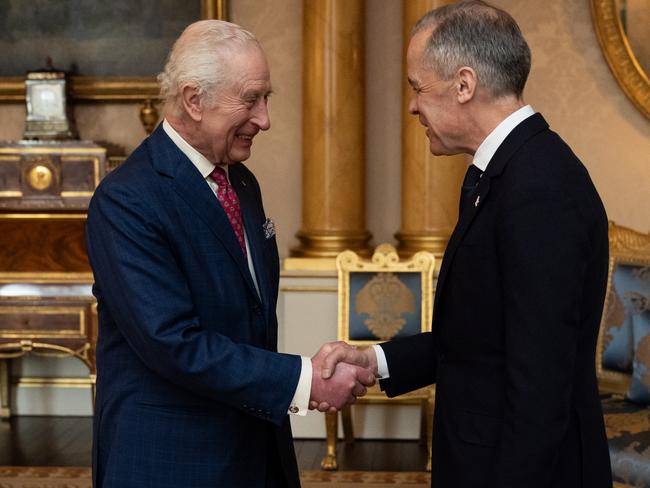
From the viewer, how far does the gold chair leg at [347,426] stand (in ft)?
18.6

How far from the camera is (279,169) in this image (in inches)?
238

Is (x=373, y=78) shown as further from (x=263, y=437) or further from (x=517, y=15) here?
(x=263, y=437)

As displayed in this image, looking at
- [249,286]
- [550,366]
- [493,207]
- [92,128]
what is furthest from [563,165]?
[92,128]

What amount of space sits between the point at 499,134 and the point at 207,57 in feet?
2.42

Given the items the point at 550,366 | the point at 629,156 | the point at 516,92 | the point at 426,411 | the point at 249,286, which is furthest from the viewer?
the point at 629,156

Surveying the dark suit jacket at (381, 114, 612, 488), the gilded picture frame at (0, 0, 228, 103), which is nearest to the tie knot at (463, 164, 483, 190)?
the dark suit jacket at (381, 114, 612, 488)

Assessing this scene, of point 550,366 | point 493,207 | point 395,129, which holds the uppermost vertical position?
point 395,129

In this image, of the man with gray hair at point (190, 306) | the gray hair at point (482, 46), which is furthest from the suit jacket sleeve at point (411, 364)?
the gray hair at point (482, 46)

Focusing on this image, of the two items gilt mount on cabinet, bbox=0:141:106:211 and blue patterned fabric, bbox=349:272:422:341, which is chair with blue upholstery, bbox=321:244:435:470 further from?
gilt mount on cabinet, bbox=0:141:106:211

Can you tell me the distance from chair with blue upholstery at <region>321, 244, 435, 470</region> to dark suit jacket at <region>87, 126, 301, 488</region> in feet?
9.46

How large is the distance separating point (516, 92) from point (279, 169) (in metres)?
3.95

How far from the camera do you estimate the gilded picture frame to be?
239 inches

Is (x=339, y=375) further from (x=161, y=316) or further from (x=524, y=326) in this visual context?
(x=524, y=326)

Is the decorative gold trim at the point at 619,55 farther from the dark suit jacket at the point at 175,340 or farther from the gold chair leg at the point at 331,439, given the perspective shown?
the dark suit jacket at the point at 175,340
